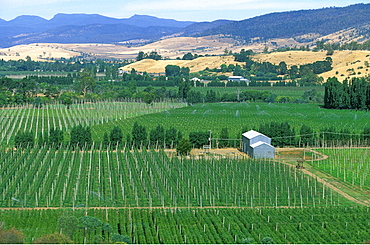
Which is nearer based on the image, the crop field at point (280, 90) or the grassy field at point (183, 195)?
the grassy field at point (183, 195)

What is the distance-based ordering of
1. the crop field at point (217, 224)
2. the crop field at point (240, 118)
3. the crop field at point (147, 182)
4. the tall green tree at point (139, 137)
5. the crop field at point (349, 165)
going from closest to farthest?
the crop field at point (217, 224), the crop field at point (147, 182), the crop field at point (349, 165), the tall green tree at point (139, 137), the crop field at point (240, 118)

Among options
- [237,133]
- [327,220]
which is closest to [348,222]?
[327,220]

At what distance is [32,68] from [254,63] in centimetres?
6454

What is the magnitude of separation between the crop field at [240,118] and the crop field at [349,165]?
8425mm

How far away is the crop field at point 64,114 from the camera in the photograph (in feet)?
214

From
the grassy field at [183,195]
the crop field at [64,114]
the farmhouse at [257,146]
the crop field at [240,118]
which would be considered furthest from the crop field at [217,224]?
the crop field at [64,114]

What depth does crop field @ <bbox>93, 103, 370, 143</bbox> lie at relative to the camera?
65.8 metres

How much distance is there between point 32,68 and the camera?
176875 millimetres

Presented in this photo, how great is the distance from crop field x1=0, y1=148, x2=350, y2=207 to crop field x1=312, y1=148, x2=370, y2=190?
9.38 feet

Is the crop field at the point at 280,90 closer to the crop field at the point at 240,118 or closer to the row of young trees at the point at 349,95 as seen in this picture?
the crop field at the point at 240,118

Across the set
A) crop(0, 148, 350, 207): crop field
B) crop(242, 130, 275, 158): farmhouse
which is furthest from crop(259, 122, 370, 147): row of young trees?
crop(0, 148, 350, 207): crop field

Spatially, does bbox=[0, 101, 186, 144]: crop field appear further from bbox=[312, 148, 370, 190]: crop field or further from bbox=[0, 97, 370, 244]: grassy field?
bbox=[312, 148, 370, 190]: crop field

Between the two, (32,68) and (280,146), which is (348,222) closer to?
(280,146)

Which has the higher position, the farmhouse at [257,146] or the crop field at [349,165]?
the farmhouse at [257,146]
